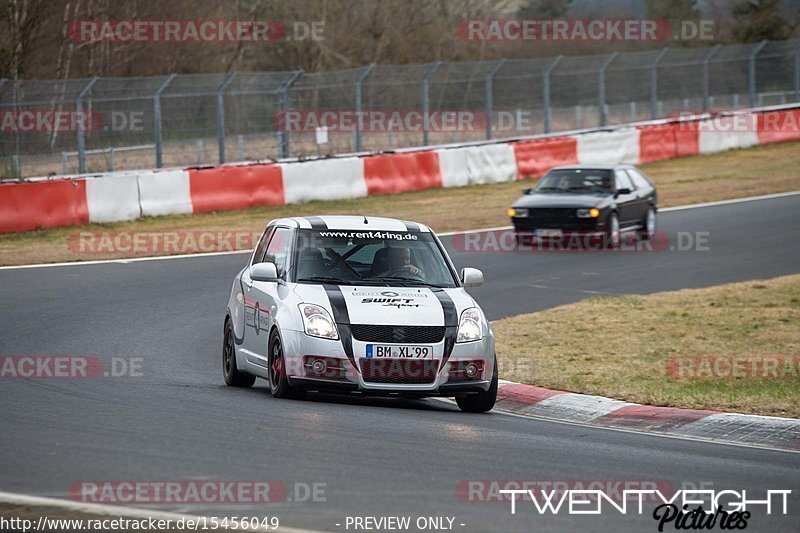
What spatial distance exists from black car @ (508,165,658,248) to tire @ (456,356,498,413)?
38.6ft

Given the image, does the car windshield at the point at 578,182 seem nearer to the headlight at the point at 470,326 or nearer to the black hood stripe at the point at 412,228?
the black hood stripe at the point at 412,228

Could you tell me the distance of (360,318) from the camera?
973 centimetres

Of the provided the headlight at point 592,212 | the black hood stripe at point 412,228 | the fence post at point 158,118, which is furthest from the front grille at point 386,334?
the fence post at point 158,118

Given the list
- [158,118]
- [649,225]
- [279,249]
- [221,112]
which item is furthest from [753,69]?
[279,249]

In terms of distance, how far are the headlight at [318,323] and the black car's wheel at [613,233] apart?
1286 cm

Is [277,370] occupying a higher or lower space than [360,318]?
lower

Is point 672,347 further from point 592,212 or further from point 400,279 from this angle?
point 592,212

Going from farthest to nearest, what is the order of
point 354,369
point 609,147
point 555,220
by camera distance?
point 609,147, point 555,220, point 354,369

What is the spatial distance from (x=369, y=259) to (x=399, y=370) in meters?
1.38

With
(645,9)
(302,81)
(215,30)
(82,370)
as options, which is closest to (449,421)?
(82,370)

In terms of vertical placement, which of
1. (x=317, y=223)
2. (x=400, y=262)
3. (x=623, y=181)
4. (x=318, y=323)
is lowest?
(x=623, y=181)

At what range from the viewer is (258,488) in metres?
6.70

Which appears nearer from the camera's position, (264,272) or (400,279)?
(264,272)

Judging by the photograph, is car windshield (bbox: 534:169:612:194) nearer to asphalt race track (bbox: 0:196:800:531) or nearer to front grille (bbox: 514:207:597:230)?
front grille (bbox: 514:207:597:230)
